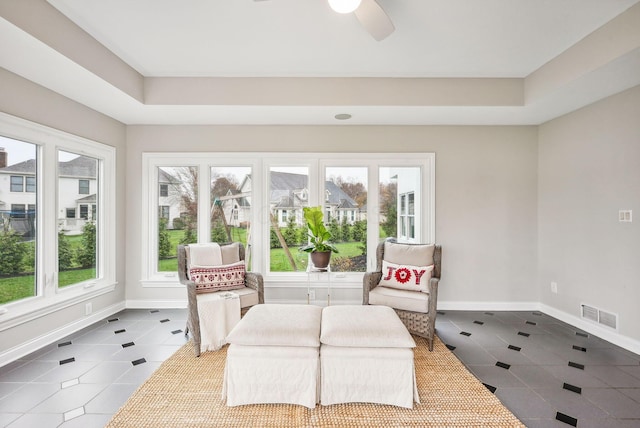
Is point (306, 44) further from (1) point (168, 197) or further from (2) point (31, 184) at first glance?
(2) point (31, 184)

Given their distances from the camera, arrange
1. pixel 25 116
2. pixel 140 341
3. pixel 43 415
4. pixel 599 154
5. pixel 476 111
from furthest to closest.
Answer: pixel 476 111, pixel 599 154, pixel 140 341, pixel 25 116, pixel 43 415

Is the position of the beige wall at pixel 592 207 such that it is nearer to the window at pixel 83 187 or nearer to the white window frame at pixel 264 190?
the white window frame at pixel 264 190

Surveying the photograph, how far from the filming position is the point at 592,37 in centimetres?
241

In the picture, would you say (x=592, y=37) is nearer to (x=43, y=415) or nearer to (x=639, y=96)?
(x=639, y=96)

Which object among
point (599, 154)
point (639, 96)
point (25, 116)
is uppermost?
point (639, 96)

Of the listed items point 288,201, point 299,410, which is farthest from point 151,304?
point 299,410

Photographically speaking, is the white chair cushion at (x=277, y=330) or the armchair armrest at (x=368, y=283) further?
the armchair armrest at (x=368, y=283)

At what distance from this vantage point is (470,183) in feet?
12.6

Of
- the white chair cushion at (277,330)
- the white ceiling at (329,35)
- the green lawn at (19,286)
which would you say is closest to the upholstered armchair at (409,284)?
the white chair cushion at (277,330)

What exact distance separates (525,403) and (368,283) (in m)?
1.54

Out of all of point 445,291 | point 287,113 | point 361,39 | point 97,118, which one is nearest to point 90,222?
point 97,118

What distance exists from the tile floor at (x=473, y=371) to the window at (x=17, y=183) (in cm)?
153

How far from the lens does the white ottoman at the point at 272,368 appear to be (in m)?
1.87

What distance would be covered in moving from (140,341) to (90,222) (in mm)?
1632
